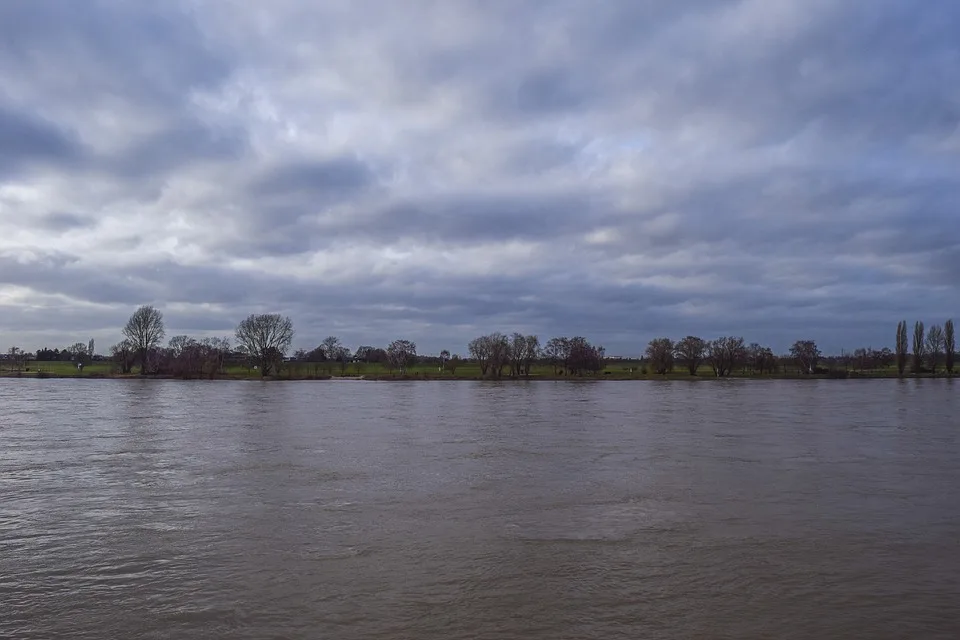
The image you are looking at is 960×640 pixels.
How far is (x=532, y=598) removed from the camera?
7258mm

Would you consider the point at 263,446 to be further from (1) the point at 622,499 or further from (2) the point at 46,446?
(1) the point at 622,499

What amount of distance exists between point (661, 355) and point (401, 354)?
131 ft

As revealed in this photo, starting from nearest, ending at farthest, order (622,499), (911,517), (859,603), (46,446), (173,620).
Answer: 1. (173,620)
2. (859,603)
3. (911,517)
4. (622,499)
5. (46,446)

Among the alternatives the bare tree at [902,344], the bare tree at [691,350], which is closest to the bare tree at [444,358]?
the bare tree at [691,350]

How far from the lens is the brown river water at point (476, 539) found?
22.1ft

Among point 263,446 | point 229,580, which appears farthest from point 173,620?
point 263,446

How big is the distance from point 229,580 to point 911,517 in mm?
10624

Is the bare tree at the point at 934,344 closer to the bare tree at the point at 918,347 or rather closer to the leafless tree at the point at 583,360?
the bare tree at the point at 918,347

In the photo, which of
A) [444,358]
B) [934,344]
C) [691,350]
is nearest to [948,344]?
[934,344]

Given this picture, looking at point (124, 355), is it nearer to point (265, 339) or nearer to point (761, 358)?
point (265, 339)

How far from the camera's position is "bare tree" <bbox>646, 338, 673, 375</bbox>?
10281 centimetres

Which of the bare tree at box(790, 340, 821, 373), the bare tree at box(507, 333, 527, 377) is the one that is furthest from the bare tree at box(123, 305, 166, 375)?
the bare tree at box(790, 340, 821, 373)

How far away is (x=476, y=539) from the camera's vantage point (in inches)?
377

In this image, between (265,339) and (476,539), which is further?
(265,339)
